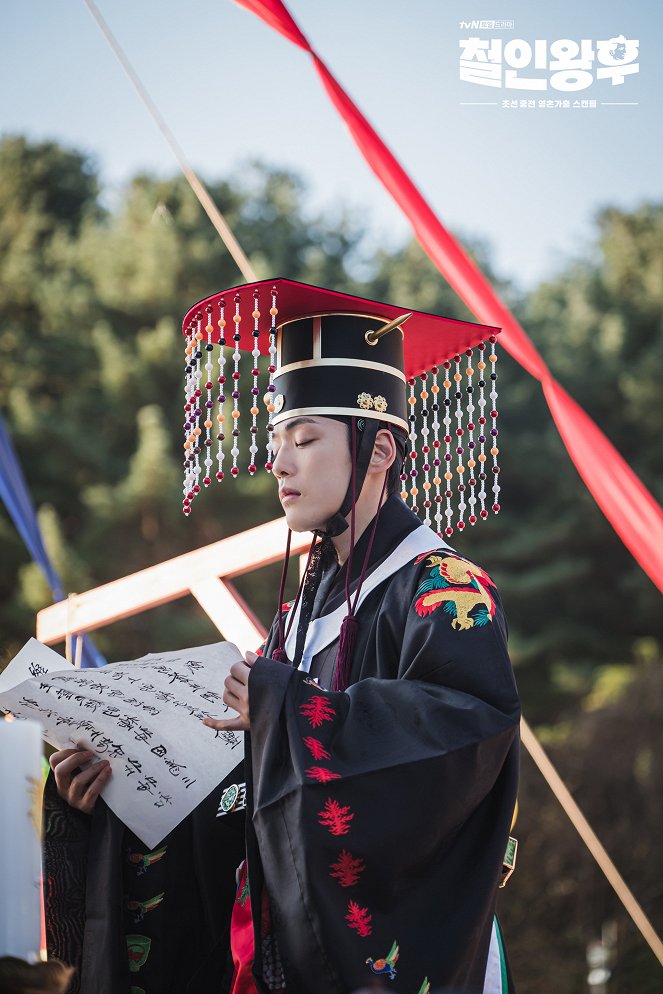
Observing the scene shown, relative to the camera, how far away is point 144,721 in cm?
192

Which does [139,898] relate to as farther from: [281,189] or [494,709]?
[281,189]

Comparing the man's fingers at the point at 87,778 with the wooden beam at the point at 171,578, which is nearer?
the man's fingers at the point at 87,778

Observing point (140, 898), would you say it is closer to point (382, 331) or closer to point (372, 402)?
point (372, 402)

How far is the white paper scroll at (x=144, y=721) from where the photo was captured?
188 cm

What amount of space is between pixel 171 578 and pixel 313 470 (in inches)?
37.2

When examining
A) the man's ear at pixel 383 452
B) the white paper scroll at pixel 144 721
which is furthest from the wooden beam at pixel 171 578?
the white paper scroll at pixel 144 721

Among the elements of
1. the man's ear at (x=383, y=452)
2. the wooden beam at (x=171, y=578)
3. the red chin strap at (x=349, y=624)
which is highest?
the man's ear at (x=383, y=452)

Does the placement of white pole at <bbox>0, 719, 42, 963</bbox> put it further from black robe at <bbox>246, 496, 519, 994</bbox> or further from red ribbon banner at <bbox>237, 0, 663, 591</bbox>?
red ribbon banner at <bbox>237, 0, 663, 591</bbox>

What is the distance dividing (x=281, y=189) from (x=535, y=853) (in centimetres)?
758

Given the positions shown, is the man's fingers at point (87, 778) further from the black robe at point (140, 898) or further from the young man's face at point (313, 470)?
the young man's face at point (313, 470)

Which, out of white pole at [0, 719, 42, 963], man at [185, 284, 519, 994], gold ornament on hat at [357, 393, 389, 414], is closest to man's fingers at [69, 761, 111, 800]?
man at [185, 284, 519, 994]

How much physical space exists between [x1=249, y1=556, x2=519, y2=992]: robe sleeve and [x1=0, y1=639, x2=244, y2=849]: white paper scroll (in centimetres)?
24

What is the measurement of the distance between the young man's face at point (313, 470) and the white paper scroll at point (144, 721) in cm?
32

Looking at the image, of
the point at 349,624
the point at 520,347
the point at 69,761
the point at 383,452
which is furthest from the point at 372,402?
the point at 69,761
